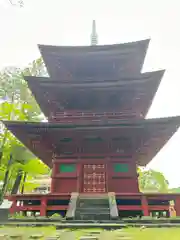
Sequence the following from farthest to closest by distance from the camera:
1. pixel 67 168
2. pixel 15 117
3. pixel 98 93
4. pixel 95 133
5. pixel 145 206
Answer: pixel 15 117 → pixel 98 93 → pixel 67 168 → pixel 95 133 → pixel 145 206

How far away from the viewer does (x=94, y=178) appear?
1230cm

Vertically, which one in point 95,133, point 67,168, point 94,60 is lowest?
point 67,168

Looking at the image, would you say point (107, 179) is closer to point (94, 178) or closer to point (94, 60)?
point (94, 178)

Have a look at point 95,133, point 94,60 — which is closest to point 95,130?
point 95,133

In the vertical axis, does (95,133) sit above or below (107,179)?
above

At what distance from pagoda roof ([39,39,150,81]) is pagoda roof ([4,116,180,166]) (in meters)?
3.80

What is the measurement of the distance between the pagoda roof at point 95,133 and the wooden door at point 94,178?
28.2 inches

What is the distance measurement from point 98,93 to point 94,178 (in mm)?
4543

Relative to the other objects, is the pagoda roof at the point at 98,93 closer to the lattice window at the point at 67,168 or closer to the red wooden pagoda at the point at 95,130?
the red wooden pagoda at the point at 95,130

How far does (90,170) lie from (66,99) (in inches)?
167

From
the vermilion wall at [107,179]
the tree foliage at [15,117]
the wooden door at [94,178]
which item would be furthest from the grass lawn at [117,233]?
the tree foliage at [15,117]

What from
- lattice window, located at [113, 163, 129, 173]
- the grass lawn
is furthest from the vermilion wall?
the grass lawn

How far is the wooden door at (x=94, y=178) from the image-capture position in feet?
39.7

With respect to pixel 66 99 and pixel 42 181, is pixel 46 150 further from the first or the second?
pixel 42 181
